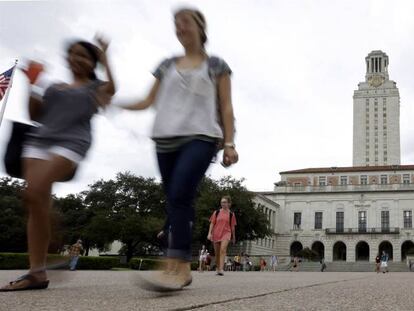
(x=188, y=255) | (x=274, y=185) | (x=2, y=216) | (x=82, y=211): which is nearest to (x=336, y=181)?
(x=274, y=185)

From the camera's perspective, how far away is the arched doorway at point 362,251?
74000mm

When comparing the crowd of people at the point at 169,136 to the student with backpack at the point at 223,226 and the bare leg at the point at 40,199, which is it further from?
the student with backpack at the point at 223,226

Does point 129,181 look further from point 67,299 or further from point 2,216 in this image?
point 67,299

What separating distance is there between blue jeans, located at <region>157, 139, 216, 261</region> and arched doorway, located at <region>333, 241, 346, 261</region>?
7493 cm

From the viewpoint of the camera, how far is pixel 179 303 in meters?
2.96

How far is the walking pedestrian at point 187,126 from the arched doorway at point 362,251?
7407 cm

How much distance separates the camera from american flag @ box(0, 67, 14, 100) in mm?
17125

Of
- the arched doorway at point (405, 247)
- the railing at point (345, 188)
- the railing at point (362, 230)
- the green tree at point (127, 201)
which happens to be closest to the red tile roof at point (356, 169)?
the railing at point (345, 188)

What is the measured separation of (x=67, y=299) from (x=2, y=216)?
1845 inches

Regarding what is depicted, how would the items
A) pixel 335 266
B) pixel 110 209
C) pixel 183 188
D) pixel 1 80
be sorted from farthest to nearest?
pixel 335 266, pixel 110 209, pixel 1 80, pixel 183 188

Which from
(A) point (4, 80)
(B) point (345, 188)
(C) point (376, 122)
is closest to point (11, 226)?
(A) point (4, 80)

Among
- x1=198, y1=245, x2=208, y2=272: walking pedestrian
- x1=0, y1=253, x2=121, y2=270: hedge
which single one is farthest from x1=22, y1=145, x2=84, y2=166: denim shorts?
x1=0, y1=253, x2=121, y2=270: hedge

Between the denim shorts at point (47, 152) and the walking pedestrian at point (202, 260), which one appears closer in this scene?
the denim shorts at point (47, 152)

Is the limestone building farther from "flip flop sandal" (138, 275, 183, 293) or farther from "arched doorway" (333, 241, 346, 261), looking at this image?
"flip flop sandal" (138, 275, 183, 293)
